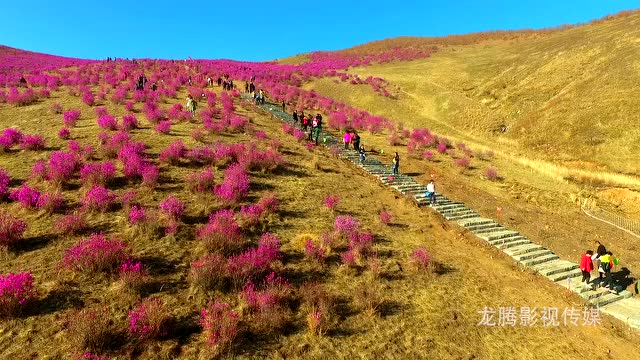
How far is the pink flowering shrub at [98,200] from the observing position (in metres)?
12.4

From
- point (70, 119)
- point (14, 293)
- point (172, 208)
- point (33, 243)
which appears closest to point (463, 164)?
point (172, 208)

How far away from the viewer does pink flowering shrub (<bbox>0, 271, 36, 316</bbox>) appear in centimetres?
778

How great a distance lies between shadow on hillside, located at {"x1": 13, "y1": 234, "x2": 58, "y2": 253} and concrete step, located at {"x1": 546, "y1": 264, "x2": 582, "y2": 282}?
17.1m

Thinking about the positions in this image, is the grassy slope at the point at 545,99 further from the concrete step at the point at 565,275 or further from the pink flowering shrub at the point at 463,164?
the concrete step at the point at 565,275

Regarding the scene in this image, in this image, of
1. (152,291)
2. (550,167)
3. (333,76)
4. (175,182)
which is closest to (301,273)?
(152,291)

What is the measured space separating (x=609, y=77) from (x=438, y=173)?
26466 millimetres

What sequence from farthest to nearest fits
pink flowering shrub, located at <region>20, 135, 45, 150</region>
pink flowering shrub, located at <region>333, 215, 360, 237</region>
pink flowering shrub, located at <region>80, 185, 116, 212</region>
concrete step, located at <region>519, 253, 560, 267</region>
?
1. pink flowering shrub, located at <region>20, 135, 45, 150</region>
2. concrete step, located at <region>519, 253, 560, 267</region>
3. pink flowering shrub, located at <region>333, 215, 360, 237</region>
4. pink flowering shrub, located at <region>80, 185, 116, 212</region>

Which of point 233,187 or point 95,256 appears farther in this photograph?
point 233,187

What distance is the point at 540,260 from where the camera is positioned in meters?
15.8

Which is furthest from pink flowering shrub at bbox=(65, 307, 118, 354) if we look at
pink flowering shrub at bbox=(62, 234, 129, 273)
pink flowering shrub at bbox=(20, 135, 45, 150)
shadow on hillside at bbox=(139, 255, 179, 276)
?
pink flowering shrub at bbox=(20, 135, 45, 150)

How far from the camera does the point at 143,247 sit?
10.9 m

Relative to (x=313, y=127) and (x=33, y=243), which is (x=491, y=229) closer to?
(x=313, y=127)

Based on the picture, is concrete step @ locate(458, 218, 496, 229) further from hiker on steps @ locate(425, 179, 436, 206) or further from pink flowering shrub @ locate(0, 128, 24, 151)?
pink flowering shrub @ locate(0, 128, 24, 151)

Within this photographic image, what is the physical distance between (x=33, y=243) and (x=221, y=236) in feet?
16.5
